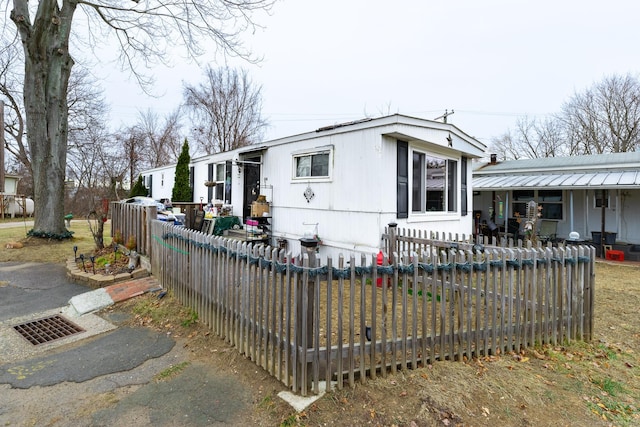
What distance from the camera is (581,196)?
1241 centimetres

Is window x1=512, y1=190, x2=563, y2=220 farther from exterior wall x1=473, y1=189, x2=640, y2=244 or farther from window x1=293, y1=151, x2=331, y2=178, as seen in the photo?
window x1=293, y1=151, x2=331, y2=178

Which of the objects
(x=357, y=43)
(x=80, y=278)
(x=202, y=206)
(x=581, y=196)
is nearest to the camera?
(x=80, y=278)

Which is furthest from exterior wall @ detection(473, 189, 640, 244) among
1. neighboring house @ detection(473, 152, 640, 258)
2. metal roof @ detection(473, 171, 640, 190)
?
metal roof @ detection(473, 171, 640, 190)

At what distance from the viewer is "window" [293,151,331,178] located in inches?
298

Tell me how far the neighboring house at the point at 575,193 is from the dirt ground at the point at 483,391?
887 cm

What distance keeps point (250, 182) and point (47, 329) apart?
251 inches

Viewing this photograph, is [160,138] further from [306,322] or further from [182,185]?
[306,322]

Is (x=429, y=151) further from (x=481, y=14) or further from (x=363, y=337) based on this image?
(x=481, y=14)

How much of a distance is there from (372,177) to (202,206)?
283 inches

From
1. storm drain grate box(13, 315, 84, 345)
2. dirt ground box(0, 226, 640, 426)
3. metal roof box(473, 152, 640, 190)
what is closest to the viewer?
dirt ground box(0, 226, 640, 426)

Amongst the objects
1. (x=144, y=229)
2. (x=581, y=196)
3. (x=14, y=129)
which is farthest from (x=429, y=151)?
(x=14, y=129)

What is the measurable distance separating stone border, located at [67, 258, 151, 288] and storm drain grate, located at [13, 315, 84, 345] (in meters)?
1.16

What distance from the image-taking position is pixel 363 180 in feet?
22.0

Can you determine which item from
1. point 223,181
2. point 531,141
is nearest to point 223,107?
point 223,181
